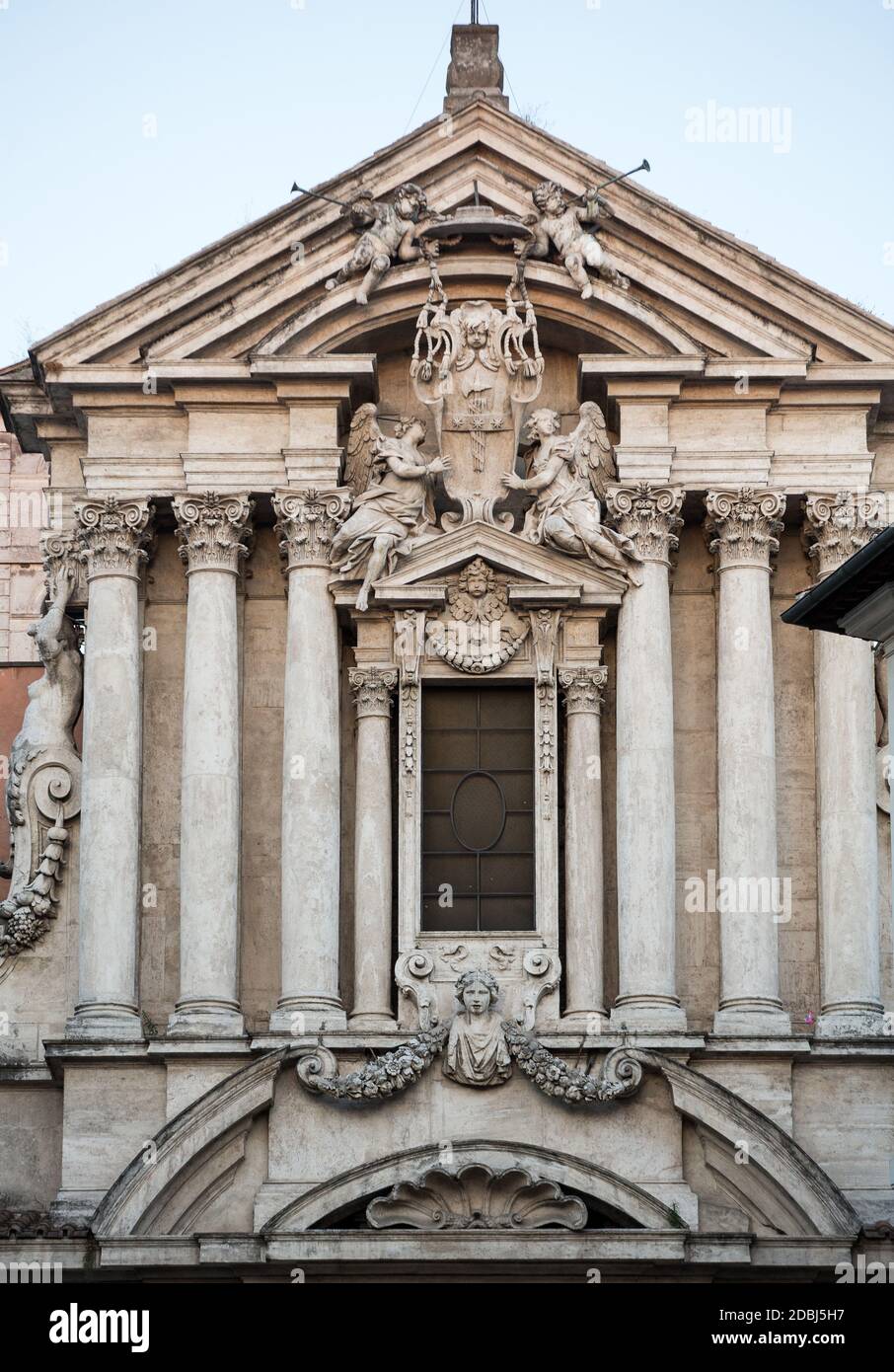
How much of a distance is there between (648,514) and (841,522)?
1.58m

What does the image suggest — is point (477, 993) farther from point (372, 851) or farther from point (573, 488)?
point (573, 488)

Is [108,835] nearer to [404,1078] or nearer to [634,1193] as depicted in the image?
[404,1078]

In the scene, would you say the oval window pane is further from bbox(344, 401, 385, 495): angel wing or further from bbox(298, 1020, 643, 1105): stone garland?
bbox(344, 401, 385, 495): angel wing

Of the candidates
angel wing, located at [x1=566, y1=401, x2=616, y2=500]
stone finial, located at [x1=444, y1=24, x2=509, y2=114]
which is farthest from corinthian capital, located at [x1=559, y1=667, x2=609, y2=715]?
stone finial, located at [x1=444, y1=24, x2=509, y2=114]

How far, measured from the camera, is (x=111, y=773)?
31391mm

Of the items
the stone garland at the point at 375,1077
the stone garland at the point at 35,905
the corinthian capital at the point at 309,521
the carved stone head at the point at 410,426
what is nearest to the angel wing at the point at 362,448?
the carved stone head at the point at 410,426

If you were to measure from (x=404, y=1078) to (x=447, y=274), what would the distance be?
22.5ft

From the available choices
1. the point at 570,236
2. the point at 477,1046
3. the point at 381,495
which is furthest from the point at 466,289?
the point at 477,1046

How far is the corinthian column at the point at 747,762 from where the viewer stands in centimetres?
3080

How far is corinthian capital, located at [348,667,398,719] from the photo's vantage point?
3158cm

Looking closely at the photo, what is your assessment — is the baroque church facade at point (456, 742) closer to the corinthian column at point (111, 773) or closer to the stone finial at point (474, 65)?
the corinthian column at point (111, 773)

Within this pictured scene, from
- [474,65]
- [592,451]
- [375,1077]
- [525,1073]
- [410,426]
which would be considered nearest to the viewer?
[375,1077]

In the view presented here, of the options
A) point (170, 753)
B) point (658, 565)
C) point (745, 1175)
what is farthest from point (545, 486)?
point (745, 1175)
